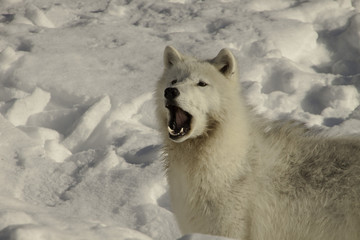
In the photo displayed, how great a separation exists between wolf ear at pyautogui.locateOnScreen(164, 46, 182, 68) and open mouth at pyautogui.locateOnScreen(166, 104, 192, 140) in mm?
526

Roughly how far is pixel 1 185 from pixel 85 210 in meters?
0.86

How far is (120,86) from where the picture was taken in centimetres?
708

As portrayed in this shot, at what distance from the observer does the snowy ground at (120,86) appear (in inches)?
206

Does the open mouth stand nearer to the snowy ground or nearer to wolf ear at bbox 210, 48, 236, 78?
wolf ear at bbox 210, 48, 236, 78

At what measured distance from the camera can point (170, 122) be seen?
407 cm

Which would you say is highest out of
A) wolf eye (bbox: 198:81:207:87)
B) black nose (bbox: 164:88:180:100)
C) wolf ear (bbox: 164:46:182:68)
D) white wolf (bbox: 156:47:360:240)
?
black nose (bbox: 164:88:180:100)

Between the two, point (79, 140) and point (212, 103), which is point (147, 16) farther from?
point (212, 103)

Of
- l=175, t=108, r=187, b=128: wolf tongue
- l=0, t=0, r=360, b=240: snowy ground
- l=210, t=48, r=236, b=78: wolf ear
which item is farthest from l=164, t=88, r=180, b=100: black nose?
l=0, t=0, r=360, b=240: snowy ground

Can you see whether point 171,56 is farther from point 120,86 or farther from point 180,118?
point 120,86

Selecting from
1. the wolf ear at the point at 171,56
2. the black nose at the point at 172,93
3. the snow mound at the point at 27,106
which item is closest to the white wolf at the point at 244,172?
the black nose at the point at 172,93

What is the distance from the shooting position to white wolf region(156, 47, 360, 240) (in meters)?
3.79

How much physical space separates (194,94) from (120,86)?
3.25 m

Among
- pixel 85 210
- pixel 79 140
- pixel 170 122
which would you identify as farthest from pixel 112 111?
pixel 170 122

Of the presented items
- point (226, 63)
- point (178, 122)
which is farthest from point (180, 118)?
point (226, 63)
